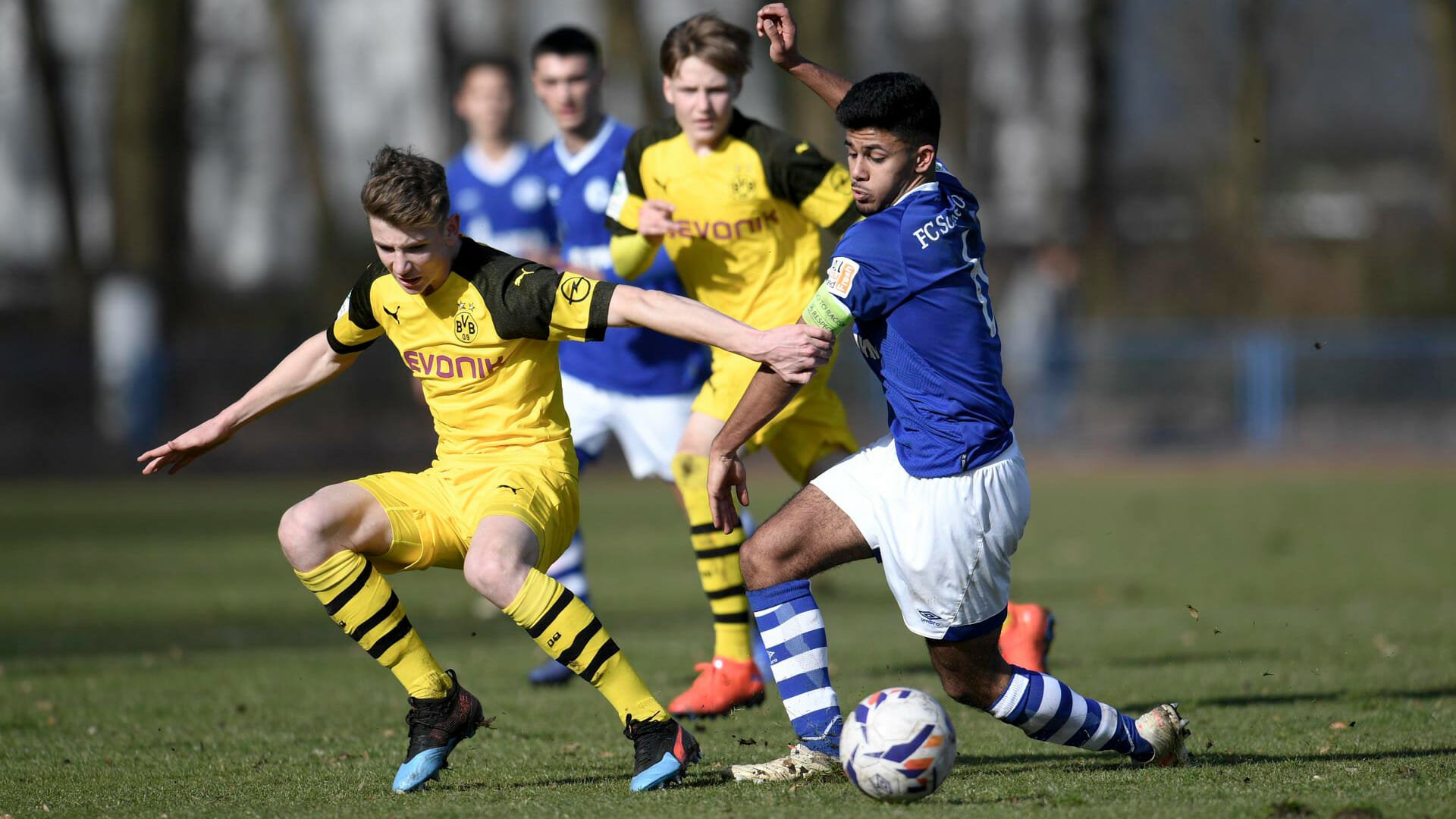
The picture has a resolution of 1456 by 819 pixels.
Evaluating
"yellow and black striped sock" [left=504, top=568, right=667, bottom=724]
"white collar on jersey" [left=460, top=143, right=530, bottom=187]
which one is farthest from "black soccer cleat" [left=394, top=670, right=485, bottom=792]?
"white collar on jersey" [left=460, top=143, right=530, bottom=187]

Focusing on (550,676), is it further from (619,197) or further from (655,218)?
(655,218)

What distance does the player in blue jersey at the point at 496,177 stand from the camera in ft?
26.8

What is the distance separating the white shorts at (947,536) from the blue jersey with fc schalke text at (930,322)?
62 mm

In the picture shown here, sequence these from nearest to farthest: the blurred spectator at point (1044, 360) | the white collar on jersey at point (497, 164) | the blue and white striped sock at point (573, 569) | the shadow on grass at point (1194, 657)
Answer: the shadow on grass at point (1194, 657)
the blue and white striped sock at point (573, 569)
the white collar on jersey at point (497, 164)
the blurred spectator at point (1044, 360)

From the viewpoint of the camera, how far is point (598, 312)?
5027mm

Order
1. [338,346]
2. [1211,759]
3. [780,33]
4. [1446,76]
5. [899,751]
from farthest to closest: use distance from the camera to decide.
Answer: [1446,76] → [780,33] → [338,346] → [1211,759] → [899,751]

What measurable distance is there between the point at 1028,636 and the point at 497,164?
4.04 m

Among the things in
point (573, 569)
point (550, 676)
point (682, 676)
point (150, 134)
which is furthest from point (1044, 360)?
point (550, 676)

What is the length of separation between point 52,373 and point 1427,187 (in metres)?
32.8

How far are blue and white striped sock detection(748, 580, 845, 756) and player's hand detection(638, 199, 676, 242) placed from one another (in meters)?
1.62

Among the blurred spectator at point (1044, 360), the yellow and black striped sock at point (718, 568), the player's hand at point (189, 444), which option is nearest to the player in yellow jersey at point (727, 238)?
the yellow and black striped sock at point (718, 568)

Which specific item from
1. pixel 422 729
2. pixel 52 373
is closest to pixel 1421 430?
pixel 52 373

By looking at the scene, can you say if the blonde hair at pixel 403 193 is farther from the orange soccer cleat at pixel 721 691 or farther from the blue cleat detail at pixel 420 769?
the orange soccer cleat at pixel 721 691

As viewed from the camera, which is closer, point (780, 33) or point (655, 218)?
point (780, 33)
